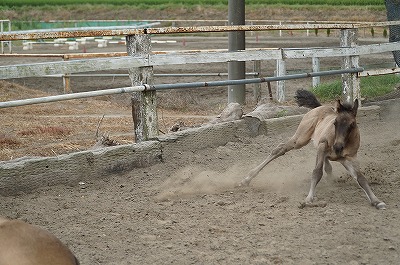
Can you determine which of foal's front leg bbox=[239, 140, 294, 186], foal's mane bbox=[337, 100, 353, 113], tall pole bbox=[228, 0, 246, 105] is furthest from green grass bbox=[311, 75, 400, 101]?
foal's mane bbox=[337, 100, 353, 113]

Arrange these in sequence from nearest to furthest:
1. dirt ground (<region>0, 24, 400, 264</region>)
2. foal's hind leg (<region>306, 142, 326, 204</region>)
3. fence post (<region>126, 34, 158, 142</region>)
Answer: dirt ground (<region>0, 24, 400, 264</region>), foal's hind leg (<region>306, 142, 326, 204</region>), fence post (<region>126, 34, 158, 142</region>)

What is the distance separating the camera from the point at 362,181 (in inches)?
297

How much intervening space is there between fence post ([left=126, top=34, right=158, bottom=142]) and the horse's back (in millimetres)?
4177

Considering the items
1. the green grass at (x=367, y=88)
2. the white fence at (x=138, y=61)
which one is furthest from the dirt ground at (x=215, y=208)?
the green grass at (x=367, y=88)

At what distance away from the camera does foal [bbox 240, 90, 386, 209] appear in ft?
25.0

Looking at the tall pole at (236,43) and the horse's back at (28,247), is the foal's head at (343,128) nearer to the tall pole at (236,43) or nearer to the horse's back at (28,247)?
the horse's back at (28,247)

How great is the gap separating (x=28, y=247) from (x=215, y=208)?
2.90 meters

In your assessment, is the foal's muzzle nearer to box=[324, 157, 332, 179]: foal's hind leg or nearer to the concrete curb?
box=[324, 157, 332, 179]: foal's hind leg

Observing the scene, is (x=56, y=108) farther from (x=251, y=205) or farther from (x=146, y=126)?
(x=251, y=205)

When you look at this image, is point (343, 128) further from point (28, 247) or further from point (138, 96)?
point (28, 247)

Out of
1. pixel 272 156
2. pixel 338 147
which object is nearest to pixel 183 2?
pixel 272 156

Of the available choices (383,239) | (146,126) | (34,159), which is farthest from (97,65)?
(383,239)

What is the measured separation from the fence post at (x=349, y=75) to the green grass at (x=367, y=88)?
5.64 ft

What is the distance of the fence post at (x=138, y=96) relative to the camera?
8.76 m
